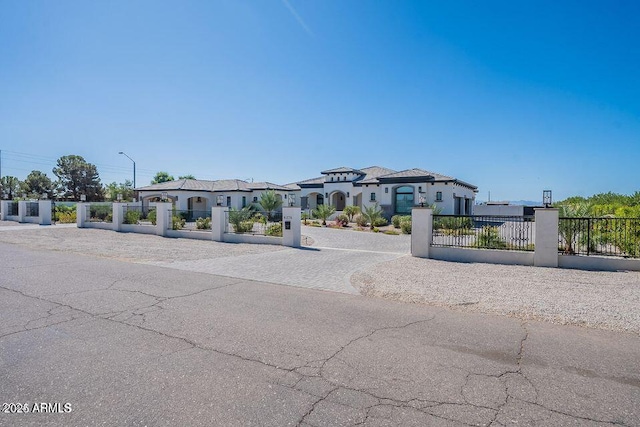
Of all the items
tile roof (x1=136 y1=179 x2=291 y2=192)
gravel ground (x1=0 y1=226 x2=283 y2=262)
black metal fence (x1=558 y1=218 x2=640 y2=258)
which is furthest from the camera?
tile roof (x1=136 y1=179 x2=291 y2=192)

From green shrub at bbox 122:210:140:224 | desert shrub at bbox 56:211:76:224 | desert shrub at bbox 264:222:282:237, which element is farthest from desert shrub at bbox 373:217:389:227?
desert shrub at bbox 56:211:76:224

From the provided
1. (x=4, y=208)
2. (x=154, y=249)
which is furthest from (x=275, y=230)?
(x=4, y=208)

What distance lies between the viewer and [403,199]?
107ft

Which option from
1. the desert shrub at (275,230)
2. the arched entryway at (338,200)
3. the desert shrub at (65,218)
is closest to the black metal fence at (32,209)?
the desert shrub at (65,218)

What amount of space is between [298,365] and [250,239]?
13687mm

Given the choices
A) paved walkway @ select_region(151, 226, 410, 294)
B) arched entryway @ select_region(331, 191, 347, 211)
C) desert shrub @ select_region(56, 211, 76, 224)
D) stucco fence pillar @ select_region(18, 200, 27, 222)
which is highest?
arched entryway @ select_region(331, 191, 347, 211)

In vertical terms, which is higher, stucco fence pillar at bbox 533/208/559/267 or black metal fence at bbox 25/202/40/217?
black metal fence at bbox 25/202/40/217

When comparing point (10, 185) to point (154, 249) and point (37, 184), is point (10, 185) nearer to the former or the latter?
point (37, 184)

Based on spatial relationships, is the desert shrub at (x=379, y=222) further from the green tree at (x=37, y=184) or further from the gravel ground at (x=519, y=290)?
the green tree at (x=37, y=184)

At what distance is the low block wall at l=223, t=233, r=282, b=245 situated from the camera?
16.8m

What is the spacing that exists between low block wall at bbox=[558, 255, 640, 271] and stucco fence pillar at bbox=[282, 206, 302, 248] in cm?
1018

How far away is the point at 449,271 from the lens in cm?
1052

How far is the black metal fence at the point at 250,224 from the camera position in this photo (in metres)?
18.0

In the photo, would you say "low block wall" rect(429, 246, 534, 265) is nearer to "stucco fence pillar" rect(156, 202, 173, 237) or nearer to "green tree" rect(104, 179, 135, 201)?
"stucco fence pillar" rect(156, 202, 173, 237)
